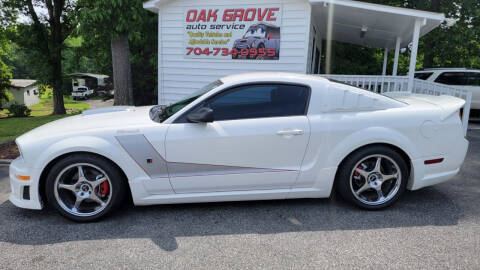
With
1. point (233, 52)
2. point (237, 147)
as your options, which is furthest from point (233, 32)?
point (237, 147)

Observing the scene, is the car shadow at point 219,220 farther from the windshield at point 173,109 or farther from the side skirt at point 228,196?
the windshield at point 173,109

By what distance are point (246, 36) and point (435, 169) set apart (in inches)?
228

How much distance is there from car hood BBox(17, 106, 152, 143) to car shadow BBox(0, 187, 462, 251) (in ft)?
2.94

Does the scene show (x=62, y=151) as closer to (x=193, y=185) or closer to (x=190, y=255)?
(x=193, y=185)

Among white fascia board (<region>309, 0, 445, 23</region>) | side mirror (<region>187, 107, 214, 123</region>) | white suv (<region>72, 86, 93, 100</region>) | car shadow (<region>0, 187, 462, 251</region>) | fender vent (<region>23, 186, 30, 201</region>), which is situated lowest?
white suv (<region>72, 86, 93, 100</region>)

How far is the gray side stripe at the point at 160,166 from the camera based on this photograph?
340 centimetres

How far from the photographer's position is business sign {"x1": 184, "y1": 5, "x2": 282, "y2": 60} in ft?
26.9

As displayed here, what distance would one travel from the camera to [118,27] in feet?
31.1

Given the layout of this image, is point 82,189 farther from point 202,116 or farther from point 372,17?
point 372,17

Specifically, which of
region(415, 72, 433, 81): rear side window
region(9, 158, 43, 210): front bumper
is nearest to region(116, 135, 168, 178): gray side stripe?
region(9, 158, 43, 210): front bumper

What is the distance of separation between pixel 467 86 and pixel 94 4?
12110 mm

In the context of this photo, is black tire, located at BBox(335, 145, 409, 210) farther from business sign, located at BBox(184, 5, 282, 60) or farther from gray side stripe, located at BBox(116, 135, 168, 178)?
business sign, located at BBox(184, 5, 282, 60)

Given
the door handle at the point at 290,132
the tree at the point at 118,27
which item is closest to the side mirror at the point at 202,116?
the door handle at the point at 290,132

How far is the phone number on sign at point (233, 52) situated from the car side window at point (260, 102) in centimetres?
489
